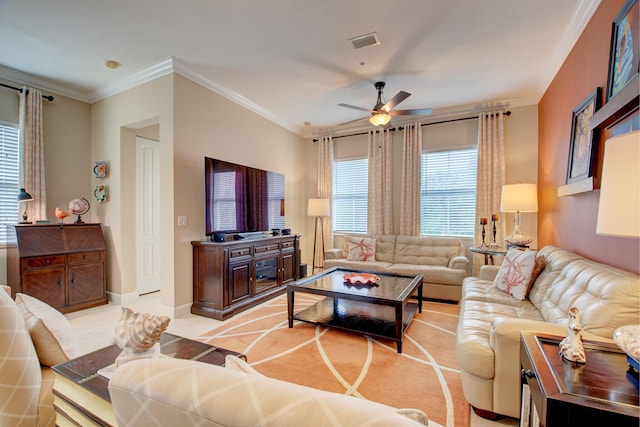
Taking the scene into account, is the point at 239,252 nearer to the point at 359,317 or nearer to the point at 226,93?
the point at 359,317

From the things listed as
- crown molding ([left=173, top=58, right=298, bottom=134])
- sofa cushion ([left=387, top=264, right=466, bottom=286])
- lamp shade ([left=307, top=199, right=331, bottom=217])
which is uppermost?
crown molding ([left=173, top=58, right=298, bottom=134])

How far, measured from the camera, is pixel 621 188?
849 mm

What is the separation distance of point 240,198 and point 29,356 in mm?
2945

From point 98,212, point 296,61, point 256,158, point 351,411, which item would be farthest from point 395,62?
point 98,212

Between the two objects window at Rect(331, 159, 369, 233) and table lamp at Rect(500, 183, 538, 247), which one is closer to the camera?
table lamp at Rect(500, 183, 538, 247)

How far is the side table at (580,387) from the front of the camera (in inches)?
35.0

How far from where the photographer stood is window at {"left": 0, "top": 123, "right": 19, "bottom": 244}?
3.40 meters

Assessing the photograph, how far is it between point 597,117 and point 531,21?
1131 mm

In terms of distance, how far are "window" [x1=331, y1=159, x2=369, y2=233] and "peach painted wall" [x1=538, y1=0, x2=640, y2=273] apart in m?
2.67

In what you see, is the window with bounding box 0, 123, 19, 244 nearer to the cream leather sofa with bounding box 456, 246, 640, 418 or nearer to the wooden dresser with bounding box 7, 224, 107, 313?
the wooden dresser with bounding box 7, 224, 107, 313

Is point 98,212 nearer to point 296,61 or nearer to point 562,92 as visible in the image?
point 296,61

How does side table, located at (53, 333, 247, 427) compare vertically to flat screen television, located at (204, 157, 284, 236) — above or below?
below

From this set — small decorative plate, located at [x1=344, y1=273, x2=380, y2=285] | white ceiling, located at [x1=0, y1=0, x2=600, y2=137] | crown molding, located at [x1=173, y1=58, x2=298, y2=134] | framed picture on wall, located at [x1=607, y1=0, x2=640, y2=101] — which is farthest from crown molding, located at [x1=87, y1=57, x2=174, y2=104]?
framed picture on wall, located at [x1=607, y1=0, x2=640, y2=101]

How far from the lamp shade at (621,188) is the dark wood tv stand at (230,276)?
324 centimetres
